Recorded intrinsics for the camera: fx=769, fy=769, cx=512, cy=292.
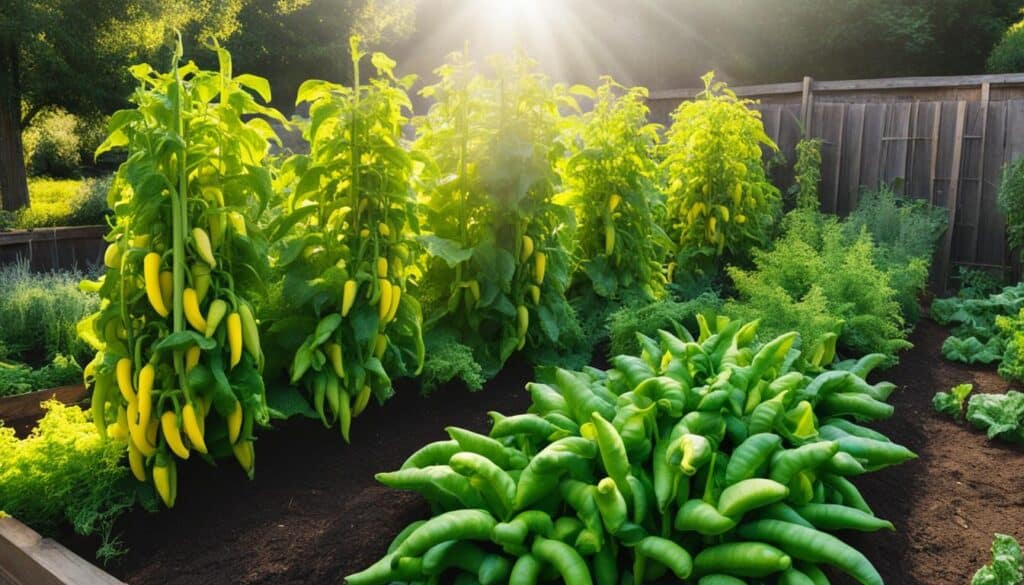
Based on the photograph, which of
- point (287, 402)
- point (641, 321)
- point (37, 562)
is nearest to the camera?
point (37, 562)

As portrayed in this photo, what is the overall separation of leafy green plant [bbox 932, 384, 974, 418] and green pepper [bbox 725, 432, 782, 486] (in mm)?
1876

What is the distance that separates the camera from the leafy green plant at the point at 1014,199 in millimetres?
6051

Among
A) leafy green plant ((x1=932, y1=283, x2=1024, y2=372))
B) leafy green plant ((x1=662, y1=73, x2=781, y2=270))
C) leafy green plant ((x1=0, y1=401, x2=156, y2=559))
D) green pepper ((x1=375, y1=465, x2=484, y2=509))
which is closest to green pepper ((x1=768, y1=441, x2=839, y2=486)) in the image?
green pepper ((x1=375, y1=465, x2=484, y2=509))

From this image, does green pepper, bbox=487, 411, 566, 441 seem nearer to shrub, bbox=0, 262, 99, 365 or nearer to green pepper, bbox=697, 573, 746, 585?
green pepper, bbox=697, 573, 746, 585

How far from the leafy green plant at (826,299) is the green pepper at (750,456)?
1.31 m

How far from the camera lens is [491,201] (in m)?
3.71

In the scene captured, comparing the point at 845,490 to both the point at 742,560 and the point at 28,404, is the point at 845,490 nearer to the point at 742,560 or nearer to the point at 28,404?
the point at 742,560

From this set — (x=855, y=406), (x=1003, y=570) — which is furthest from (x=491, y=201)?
(x=1003, y=570)

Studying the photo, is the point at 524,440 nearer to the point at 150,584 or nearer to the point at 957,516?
the point at 150,584

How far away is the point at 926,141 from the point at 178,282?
22.5ft

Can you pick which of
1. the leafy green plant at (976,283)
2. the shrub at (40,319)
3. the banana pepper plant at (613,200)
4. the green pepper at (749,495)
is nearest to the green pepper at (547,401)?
the green pepper at (749,495)

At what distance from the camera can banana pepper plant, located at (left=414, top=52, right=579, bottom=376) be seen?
12.0 ft

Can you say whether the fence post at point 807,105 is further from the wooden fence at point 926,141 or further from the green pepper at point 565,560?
the green pepper at point 565,560

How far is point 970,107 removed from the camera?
268 inches
